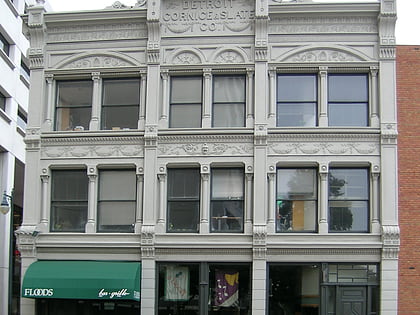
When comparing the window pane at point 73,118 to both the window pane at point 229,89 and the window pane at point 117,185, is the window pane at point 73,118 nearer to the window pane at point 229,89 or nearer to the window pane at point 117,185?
the window pane at point 117,185

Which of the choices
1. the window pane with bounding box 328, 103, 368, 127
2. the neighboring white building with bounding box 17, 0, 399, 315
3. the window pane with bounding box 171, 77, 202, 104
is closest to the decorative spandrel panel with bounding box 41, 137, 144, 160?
the neighboring white building with bounding box 17, 0, 399, 315

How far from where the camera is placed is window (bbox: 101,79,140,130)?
→ 930 inches

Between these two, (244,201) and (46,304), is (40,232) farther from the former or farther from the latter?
(244,201)

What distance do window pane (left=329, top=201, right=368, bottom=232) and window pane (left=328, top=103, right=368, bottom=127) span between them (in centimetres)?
259

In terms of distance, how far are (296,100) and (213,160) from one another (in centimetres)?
338

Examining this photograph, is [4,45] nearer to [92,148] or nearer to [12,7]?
[12,7]

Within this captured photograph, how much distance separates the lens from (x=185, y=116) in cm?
2331

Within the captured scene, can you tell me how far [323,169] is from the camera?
2216 cm

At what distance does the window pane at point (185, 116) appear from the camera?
23219 mm

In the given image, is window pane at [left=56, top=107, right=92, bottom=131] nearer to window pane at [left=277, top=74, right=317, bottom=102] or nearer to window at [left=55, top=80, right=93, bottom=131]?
window at [left=55, top=80, right=93, bottom=131]

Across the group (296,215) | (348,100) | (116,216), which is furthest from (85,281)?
(348,100)

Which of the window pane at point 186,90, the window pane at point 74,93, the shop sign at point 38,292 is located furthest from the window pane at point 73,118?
the shop sign at point 38,292

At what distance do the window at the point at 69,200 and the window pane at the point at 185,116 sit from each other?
3.52 meters

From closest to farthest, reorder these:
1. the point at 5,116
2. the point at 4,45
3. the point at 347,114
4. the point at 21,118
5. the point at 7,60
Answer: the point at 347,114 < the point at 5,116 < the point at 7,60 < the point at 4,45 < the point at 21,118
